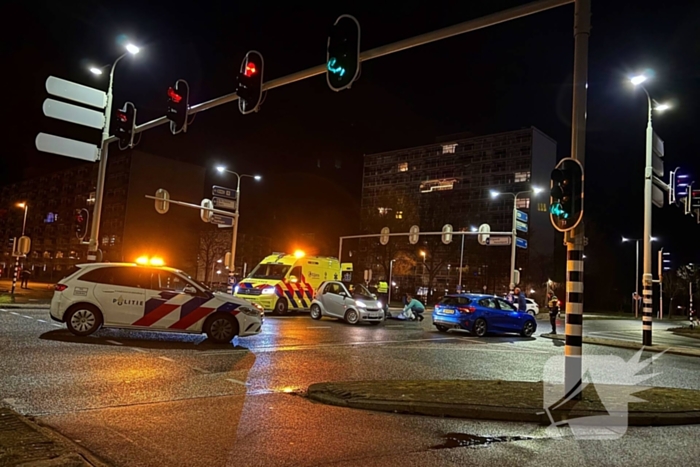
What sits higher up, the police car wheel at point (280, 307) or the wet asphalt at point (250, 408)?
the police car wheel at point (280, 307)

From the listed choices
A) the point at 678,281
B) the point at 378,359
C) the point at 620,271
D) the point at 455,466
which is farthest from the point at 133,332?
the point at 620,271

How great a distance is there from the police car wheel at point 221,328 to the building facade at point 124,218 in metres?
76.1

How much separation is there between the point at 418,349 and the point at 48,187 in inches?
4213

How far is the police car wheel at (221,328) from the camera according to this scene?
1286 cm

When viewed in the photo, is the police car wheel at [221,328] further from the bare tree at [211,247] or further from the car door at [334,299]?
the bare tree at [211,247]

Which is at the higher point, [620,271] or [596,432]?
[620,271]

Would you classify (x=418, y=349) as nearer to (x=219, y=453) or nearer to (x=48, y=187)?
(x=219, y=453)

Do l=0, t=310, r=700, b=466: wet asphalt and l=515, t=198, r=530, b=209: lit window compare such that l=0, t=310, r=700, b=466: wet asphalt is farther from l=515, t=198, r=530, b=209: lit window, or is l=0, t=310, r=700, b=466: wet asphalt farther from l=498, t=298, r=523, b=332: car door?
l=515, t=198, r=530, b=209: lit window

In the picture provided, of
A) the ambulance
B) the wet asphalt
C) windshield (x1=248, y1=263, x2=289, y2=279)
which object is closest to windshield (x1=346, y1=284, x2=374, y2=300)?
the ambulance

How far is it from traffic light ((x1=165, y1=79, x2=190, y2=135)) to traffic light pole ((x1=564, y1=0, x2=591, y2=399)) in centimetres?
823

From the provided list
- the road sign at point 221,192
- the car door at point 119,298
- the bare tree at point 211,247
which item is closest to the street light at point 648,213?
the car door at point 119,298

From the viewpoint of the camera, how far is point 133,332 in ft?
45.9

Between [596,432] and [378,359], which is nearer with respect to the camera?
[596,432]

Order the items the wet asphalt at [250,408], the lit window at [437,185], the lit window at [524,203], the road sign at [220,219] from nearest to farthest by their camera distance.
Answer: the wet asphalt at [250,408] < the road sign at [220,219] < the lit window at [524,203] < the lit window at [437,185]
